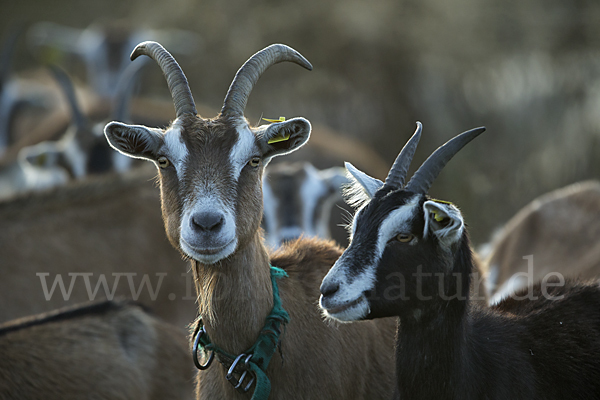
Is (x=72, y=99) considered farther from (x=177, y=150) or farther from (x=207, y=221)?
(x=207, y=221)

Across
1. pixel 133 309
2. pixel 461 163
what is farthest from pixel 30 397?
pixel 461 163

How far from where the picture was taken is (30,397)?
468 cm

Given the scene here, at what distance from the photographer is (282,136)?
164 inches

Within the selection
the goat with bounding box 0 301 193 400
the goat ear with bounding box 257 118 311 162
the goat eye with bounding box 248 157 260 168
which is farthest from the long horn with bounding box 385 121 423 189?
the goat with bounding box 0 301 193 400

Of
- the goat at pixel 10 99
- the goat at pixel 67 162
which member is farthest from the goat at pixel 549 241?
the goat at pixel 10 99

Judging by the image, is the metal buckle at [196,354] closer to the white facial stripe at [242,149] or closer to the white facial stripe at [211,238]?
the white facial stripe at [211,238]

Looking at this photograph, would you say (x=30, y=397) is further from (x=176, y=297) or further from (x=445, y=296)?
(x=445, y=296)

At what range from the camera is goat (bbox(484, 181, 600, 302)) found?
22.4 feet

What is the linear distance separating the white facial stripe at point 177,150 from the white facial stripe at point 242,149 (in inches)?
11.2

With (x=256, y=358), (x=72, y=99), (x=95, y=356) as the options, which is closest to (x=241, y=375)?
(x=256, y=358)

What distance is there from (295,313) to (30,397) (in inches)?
80.6

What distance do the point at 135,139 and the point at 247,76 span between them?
0.83m

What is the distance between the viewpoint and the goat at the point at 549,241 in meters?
6.83

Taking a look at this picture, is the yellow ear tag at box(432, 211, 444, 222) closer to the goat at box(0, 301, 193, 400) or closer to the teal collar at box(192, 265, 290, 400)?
the teal collar at box(192, 265, 290, 400)
